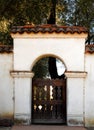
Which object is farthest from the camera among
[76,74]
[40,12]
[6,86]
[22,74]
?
[40,12]

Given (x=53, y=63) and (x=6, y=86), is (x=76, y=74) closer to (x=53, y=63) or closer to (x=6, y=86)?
(x=6, y=86)

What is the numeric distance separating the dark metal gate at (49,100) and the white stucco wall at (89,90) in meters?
0.82

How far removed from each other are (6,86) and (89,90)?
2.80 metres

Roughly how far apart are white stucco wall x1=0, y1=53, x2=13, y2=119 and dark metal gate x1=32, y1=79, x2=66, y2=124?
0.82 metres

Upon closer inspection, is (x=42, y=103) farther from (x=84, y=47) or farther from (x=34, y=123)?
(x=84, y=47)

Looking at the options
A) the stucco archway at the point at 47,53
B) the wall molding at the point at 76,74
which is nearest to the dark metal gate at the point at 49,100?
the stucco archway at the point at 47,53

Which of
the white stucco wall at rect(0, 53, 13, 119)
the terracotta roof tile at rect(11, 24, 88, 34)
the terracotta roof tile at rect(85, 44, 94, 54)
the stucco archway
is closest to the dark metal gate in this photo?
the stucco archway

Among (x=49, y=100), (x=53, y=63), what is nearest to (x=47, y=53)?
(x=49, y=100)

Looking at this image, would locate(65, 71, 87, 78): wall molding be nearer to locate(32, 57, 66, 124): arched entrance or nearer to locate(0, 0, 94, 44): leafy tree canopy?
locate(32, 57, 66, 124): arched entrance

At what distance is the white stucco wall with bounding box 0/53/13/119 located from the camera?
13680mm

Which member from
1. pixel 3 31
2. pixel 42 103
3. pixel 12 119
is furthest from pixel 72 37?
pixel 3 31

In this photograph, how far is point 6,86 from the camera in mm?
13734

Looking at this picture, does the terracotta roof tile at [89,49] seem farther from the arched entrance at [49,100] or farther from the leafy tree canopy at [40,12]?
the leafy tree canopy at [40,12]

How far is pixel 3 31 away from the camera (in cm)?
2055
